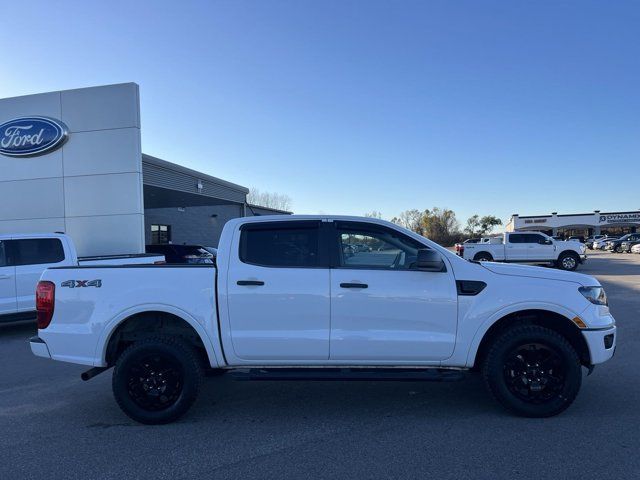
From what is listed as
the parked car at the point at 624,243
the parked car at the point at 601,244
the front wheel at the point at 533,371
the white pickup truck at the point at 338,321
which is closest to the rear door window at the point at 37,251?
the white pickup truck at the point at 338,321

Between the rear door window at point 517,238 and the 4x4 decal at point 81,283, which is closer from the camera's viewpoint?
the 4x4 decal at point 81,283

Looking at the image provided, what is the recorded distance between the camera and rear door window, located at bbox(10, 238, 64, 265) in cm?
872

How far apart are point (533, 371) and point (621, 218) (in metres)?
75.9

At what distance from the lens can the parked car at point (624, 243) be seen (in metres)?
37.9

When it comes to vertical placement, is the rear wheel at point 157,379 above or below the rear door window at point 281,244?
below

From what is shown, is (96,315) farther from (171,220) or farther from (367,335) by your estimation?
(171,220)

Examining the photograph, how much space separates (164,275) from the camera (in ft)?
14.2

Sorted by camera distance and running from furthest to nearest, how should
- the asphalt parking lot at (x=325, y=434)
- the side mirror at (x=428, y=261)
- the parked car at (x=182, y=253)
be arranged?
the parked car at (x=182, y=253) < the side mirror at (x=428, y=261) < the asphalt parking lot at (x=325, y=434)

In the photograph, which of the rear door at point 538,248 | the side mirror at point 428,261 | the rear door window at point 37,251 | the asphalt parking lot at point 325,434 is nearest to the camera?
the asphalt parking lot at point 325,434

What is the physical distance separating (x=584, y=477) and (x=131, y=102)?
13897mm

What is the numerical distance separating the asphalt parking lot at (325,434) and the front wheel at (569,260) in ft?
59.3

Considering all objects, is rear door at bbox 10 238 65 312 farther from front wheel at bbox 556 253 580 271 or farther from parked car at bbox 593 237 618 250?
parked car at bbox 593 237 618 250

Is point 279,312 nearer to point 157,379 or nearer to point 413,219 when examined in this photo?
point 157,379

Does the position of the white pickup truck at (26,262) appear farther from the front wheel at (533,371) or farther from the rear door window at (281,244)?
the front wheel at (533,371)
